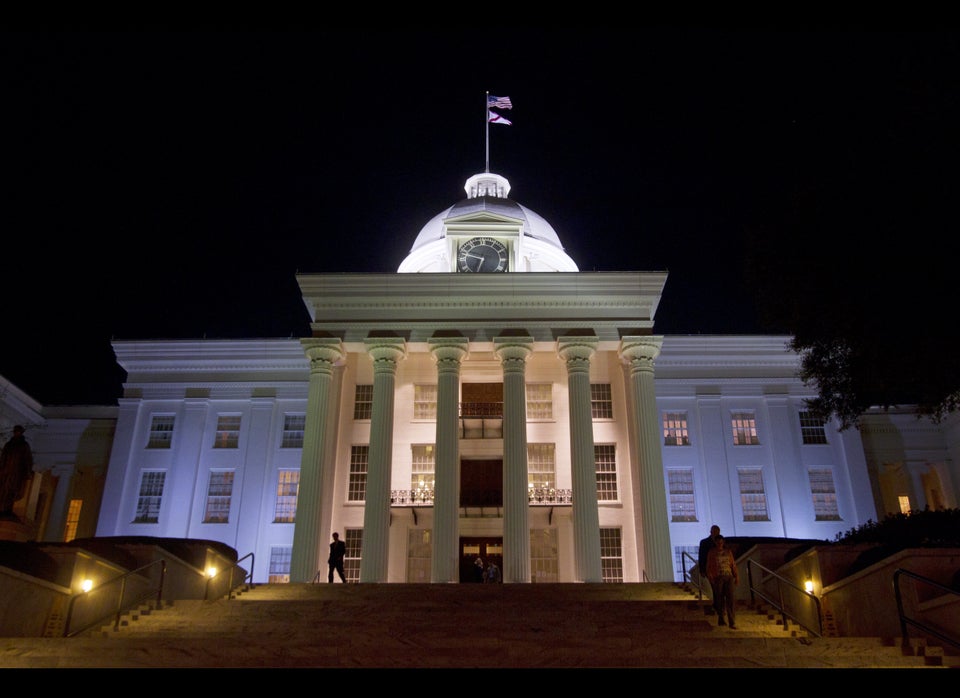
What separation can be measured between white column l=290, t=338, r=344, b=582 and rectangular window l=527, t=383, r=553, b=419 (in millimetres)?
7456

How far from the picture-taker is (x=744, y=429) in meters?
32.9

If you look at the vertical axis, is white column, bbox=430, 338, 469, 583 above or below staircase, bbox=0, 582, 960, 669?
above

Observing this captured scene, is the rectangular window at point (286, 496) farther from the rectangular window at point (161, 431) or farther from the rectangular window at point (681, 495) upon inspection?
the rectangular window at point (681, 495)

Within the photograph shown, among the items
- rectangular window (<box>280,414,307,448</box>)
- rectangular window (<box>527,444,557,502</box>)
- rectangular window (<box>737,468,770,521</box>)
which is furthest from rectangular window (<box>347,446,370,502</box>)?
rectangular window (<box>737,468,770,521</box>)

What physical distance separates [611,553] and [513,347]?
26.8ft

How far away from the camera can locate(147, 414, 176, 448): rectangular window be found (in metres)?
33.0

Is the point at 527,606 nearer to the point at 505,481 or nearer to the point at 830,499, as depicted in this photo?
the point at 505,481

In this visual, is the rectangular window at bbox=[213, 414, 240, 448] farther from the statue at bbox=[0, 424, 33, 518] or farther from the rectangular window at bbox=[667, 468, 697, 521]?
the rectangular window at bbox=[667, 468, 697, 521]

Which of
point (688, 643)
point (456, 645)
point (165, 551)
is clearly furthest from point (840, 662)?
point (165, 551)

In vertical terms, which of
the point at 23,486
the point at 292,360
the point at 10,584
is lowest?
the point at 10,584

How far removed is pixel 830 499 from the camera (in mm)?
31844

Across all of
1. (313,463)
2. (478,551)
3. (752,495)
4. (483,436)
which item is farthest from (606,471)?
(313,463)

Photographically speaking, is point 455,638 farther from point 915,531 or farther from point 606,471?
point 606,471

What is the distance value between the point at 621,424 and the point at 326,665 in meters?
19.8
